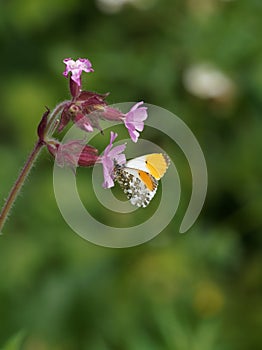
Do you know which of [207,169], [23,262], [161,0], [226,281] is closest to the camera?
[23,262]

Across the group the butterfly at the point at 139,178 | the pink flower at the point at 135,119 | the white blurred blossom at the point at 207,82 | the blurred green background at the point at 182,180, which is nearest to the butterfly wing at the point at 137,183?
the butterfly at the point at 139,178

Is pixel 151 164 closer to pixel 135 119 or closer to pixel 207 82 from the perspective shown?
pixel 135 119

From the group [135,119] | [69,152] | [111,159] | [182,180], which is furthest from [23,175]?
[182,180]

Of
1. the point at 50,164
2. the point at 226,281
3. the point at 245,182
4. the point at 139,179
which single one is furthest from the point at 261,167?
the point at 139,179

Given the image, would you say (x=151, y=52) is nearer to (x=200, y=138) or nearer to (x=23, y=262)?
(x=200, y=138)

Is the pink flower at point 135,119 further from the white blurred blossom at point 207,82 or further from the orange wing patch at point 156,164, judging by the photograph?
the white blurred blossom at point 207,82

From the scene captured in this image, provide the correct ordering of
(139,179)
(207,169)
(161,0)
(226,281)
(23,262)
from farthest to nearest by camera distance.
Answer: (161,0) < (207,169) < (226,281) < (23,262) < (139,179)

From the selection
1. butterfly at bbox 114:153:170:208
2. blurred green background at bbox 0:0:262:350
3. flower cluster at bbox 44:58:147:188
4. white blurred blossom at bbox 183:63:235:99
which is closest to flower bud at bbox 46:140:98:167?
flower cluster at bbox 44:58:147:188
